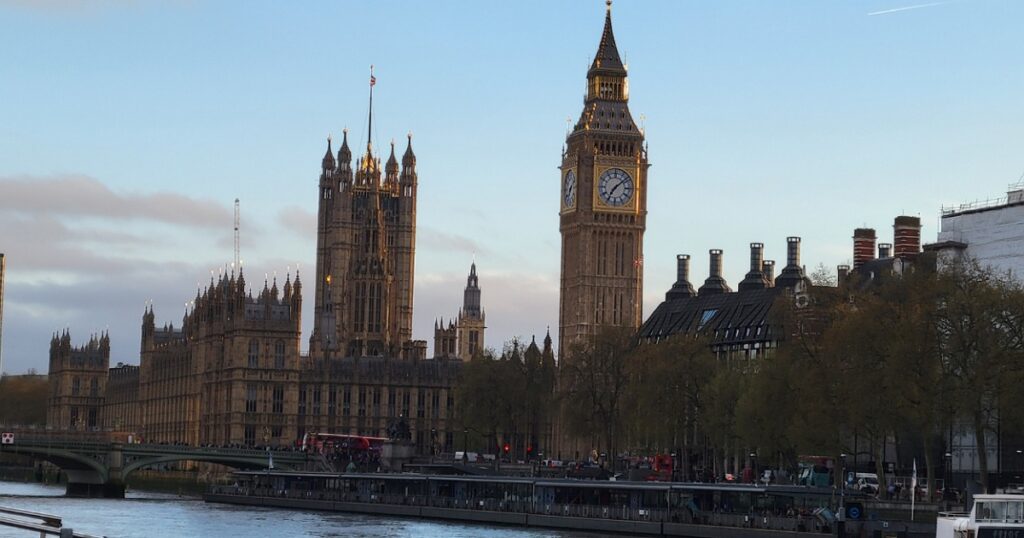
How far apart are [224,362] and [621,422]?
65.1 meters

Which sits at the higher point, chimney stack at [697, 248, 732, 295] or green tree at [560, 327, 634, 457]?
chimney stack at [697, 248, 732, 295]

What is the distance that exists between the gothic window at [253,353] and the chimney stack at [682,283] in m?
39.6

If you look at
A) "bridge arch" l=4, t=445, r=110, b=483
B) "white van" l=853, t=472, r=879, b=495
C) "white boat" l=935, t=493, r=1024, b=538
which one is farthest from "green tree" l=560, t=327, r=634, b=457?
"white boat" l=935, t=493, r=1024, b=538

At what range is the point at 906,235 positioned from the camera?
130 meters

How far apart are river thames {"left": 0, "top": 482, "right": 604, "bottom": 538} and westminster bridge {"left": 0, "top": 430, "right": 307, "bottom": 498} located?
1086 cm

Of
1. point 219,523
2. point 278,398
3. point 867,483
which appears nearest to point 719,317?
point 867,483

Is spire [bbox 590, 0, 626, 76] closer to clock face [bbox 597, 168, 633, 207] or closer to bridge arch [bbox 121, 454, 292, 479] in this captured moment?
clock face [bbox 597, 168, 633, 207]

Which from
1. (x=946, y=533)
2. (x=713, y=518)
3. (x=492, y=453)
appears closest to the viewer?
(x=946, y=533)

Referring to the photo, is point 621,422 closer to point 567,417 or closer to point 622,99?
point 567,417

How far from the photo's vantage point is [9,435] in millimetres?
145500

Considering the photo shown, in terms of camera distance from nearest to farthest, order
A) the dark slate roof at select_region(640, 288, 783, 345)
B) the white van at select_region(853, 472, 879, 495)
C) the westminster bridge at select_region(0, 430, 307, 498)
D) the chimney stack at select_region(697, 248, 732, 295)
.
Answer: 1. the white van at select_region(853, 472, 879, 495)
2. the westminster bridge at select_region(0, 430, 307, 498)
3. the dark slate roof at select_region(640, 288, 783, 345)
4. the chimney stack at select_region(697, 248, 732, 295)

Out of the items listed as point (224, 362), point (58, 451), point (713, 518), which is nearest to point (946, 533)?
point (713, 518)

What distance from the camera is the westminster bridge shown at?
146 m

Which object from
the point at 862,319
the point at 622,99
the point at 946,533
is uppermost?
the point at 622,99
